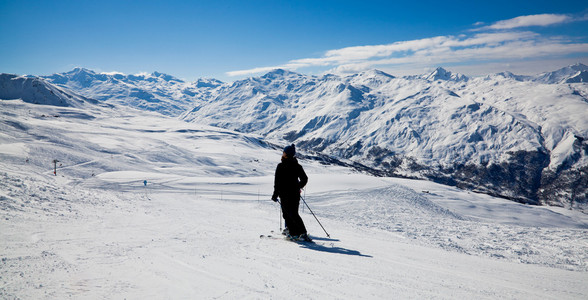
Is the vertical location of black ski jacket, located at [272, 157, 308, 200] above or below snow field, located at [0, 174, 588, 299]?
above

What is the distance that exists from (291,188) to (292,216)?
3.03 ft

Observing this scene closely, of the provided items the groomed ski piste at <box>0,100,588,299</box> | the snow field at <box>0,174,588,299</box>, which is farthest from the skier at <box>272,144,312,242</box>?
the groomed ski piste at <box>0,100,588,299</box>

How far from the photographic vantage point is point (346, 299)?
486 cm

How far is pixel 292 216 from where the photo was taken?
31.6 ft

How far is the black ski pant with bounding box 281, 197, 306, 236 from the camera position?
955cm

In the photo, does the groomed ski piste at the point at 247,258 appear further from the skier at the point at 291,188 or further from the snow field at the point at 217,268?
the skier at the point at 291,188

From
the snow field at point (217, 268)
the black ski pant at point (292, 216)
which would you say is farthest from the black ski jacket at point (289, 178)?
the snow field at point (217, 268)

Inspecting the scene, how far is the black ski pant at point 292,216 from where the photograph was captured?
9555 millimetres

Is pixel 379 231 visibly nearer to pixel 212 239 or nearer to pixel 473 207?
pixel 212 239

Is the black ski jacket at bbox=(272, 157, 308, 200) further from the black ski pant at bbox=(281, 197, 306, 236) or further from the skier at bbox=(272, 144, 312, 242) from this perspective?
the black ski pant at bbox=(281, 197, 306, 236)

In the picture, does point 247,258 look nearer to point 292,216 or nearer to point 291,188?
point 292,216

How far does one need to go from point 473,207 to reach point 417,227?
41.5m

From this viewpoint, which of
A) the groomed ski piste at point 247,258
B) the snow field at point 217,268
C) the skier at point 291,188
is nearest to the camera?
the snow field at point 217,268

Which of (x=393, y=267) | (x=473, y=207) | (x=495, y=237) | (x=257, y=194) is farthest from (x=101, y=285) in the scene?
(x=473, y=207)
